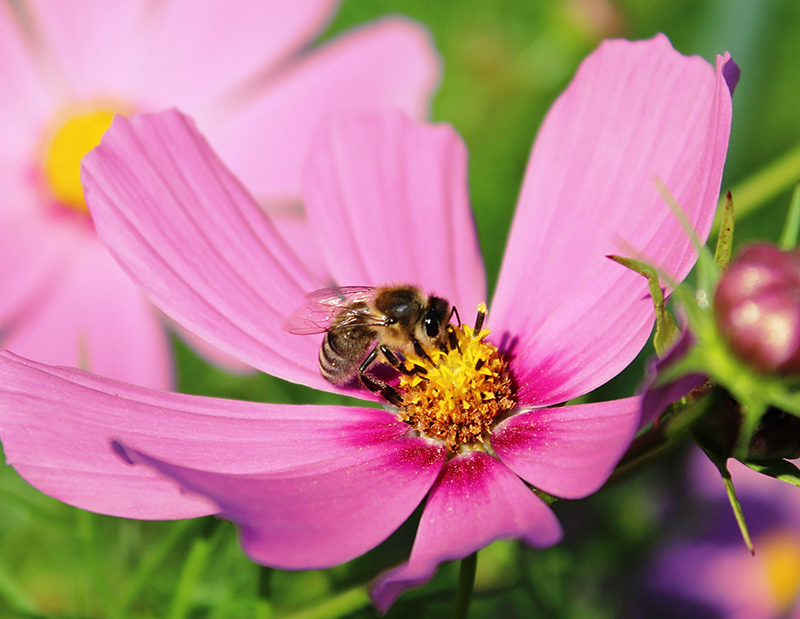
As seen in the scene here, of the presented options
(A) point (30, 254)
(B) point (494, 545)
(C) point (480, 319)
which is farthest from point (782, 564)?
(A) point (30, 254)

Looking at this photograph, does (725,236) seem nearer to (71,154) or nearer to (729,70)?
(729,70)

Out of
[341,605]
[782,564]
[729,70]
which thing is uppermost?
[729,70]

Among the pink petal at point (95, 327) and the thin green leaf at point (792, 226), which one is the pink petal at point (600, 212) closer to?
the thin green leaf at point (792, 226)

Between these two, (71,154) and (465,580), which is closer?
(465,580)

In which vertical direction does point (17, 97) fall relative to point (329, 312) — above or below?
→ above

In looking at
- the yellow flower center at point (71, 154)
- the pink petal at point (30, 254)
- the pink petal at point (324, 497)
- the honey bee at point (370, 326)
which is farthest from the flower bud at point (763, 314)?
the yellow flower center at point (71, 154)

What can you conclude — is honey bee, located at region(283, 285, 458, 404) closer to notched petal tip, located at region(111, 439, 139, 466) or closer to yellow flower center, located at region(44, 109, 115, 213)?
notched petal tip, located at region(111, 439, 139, 466)
